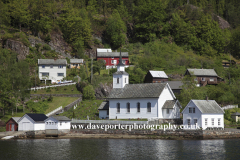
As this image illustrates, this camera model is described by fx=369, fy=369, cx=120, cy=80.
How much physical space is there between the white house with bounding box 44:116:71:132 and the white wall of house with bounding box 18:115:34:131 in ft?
8.43

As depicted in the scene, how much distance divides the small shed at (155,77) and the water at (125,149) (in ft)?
124

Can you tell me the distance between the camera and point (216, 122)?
198 feet

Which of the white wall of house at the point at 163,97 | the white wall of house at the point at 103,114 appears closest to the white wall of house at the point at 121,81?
the white wall of house at the point at 103,114

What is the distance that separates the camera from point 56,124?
63.4 m

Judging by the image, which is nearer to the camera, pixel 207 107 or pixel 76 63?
pixel 207 107

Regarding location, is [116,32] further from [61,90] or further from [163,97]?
[163,97]

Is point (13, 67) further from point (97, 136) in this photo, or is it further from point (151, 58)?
point (151, 58)

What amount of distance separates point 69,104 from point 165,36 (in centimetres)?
6791

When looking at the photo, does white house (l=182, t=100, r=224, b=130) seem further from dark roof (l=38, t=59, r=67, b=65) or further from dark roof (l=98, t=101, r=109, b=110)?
dark roof (l=38, t=59, r=67, b=65)

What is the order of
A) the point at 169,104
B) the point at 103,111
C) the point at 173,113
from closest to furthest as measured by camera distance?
the point at 173,113 < the point at 169,104 < the point at 103,111

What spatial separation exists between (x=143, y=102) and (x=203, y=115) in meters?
13.7

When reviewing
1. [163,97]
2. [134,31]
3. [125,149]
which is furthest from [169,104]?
[134,31]

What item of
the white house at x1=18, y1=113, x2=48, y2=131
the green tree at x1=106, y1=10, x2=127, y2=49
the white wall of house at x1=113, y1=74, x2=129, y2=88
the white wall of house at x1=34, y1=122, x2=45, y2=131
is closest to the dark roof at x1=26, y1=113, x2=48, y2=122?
the white house at x1=18, y1=113, x2=48, y2=131

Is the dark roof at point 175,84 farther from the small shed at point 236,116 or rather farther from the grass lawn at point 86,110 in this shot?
the small shed at point 236,116
